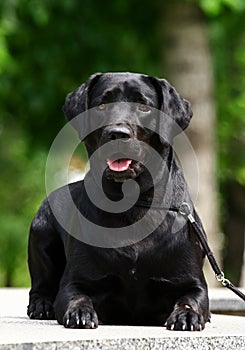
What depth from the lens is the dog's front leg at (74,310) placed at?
504 centimetres

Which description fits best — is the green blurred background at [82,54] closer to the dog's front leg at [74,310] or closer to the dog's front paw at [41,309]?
the dog's front paw at [41,309]

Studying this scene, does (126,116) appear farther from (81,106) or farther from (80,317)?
(80,317)

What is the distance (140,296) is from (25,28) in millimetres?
9926

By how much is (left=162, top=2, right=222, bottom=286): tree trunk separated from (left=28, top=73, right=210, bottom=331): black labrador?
7.91 metres

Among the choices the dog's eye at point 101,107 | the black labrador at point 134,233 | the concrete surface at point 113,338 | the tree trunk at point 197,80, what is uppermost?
the tree trunk at point 197,80

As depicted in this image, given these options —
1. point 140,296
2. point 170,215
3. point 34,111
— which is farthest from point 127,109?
point 34,111

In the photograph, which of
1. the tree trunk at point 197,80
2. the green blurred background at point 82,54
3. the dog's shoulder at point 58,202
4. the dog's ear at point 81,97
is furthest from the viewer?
the green blurred background at point 82,54

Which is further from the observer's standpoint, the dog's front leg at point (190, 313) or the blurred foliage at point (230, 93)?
the blurred foliage at point (230, 93)

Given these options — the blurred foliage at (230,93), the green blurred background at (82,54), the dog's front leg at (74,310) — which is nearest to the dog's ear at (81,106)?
Result: the dog's front leg at (74,310)

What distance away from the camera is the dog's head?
5.20 metres

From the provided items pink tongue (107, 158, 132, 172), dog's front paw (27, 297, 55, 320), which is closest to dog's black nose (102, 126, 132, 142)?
pink tongue (107, 158, 132, 172)

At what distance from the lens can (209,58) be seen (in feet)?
46.0

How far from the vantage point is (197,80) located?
13.6 m

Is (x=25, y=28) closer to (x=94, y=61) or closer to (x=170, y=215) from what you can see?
(x=94, y=61)
